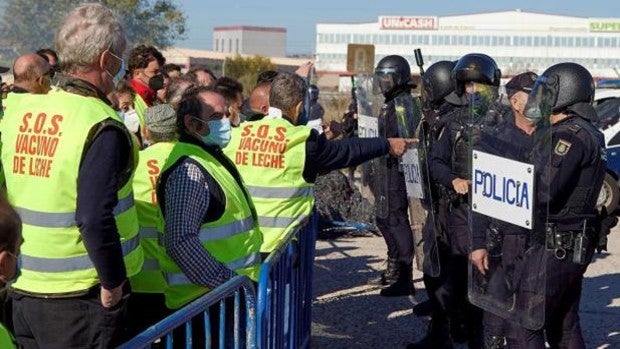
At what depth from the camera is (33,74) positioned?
20.4 ft

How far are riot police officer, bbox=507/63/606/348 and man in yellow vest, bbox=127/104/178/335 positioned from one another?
1655mm

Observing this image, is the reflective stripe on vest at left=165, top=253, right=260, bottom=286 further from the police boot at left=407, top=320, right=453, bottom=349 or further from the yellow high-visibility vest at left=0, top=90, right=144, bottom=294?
the police boot at left=407, top=320, right=453, bottom=349

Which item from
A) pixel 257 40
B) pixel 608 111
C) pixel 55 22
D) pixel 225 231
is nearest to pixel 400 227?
pixel 225 231

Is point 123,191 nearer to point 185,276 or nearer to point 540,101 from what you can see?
point 185,276

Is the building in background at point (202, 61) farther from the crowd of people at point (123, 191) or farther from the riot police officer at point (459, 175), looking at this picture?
the crowd of people at point (123, 191)

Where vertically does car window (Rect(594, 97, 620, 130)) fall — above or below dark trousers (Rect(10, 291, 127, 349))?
above

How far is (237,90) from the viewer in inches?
297

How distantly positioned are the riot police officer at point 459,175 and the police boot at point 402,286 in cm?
154

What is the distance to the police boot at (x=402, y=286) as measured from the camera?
8.34 meters

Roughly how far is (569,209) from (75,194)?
2.43 m

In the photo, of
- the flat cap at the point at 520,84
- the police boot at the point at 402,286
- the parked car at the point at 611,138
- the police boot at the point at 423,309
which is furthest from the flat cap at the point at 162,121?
the parked car at the point at 611,138

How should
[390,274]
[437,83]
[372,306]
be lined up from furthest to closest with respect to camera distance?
[390,274] → [372,306] → [437,83]

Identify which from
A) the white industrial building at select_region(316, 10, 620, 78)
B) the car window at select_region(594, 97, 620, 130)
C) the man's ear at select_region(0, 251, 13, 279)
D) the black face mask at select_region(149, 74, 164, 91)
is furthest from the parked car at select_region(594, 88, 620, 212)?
the white industrial building at select_region(316, 10, 620, 78)

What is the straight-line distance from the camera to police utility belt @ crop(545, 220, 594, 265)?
4.77m
